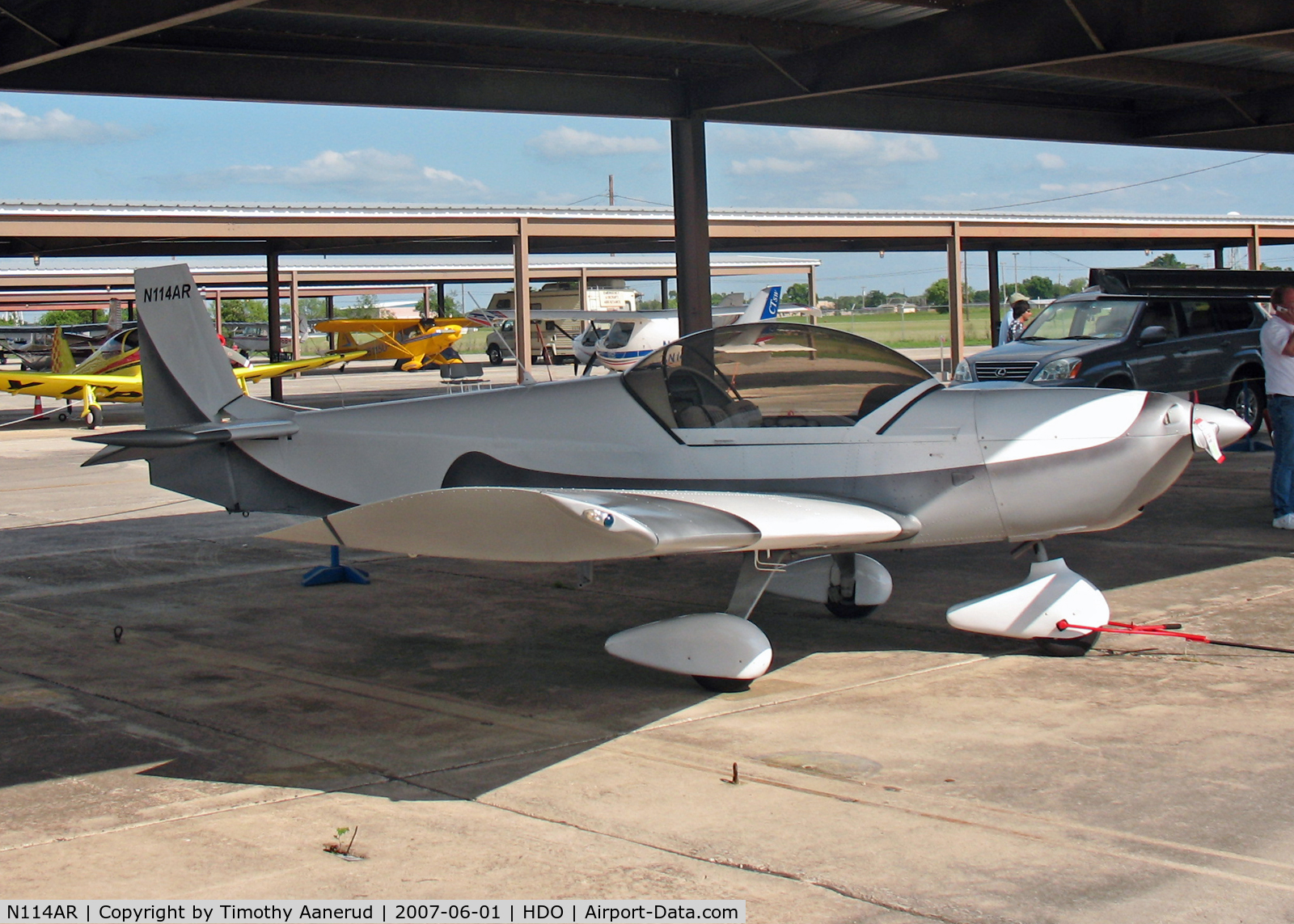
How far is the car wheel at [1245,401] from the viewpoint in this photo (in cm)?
1387

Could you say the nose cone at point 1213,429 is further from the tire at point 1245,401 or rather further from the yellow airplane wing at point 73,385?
the yellow airplane wing at point 73,385

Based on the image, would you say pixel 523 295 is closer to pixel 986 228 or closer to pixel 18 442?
pixel 18 442

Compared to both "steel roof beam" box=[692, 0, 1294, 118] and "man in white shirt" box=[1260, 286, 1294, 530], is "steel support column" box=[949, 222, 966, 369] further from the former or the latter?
"man in white shirt" box=[1260, 286, 1294, 530]

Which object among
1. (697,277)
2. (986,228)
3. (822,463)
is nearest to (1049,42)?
(697,277)

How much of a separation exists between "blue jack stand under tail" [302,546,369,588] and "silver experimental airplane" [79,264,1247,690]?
1.37 meters

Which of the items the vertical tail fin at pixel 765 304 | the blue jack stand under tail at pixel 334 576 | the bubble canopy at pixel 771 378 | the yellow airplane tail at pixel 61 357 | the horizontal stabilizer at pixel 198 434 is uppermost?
the vertical tail fin at pixel 765 304

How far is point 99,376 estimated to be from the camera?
25.2m

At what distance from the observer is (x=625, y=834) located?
393 cm

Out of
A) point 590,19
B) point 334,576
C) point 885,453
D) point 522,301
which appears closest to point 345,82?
point 590,19

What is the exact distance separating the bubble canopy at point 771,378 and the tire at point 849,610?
1369 mm

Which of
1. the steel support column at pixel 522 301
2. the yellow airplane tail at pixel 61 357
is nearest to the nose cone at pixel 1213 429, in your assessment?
the steel support column at pixel 522 301

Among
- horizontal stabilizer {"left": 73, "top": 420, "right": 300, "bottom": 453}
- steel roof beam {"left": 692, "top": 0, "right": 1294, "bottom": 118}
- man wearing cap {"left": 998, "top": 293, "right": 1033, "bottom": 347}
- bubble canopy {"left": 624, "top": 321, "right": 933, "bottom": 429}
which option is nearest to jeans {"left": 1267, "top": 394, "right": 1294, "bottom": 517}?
steel roof beam {"left": 692, "top": 0, "right": 1294, "bottom": 118}

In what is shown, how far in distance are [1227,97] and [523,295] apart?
633 inches

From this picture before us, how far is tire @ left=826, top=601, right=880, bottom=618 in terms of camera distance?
280 inches
